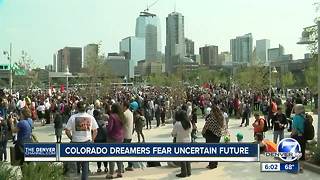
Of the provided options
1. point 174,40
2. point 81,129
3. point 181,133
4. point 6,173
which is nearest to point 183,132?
point 181,133

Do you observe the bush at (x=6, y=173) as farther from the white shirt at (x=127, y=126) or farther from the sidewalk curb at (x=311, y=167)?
the sidewalk curb at (x=311, y=167)

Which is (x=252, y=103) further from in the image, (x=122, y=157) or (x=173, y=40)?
(x=173, y=40)

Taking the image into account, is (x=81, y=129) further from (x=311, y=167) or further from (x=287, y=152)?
(x=311, y=167)

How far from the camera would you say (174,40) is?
371 feet

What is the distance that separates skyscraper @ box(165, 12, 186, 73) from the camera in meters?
86.6

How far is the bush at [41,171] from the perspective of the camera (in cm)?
816

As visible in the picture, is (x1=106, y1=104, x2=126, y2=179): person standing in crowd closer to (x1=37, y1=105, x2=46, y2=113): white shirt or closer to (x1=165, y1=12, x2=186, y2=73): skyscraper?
(x1=37, y1=105, x2=46, y2=113): white shirt

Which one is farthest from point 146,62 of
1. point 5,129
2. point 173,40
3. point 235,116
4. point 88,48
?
point 5,129
